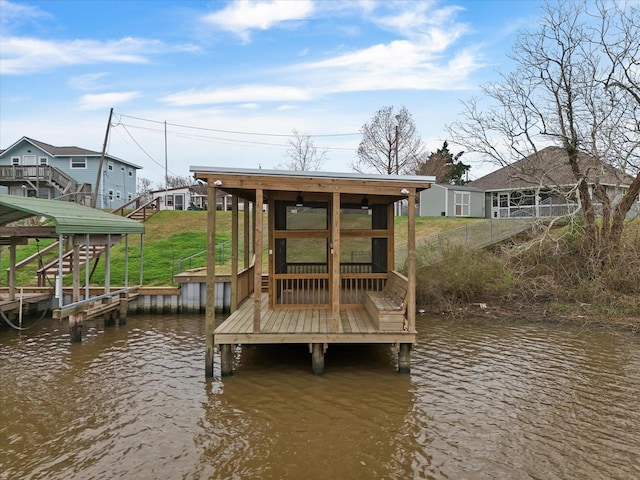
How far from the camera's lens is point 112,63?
24.6m

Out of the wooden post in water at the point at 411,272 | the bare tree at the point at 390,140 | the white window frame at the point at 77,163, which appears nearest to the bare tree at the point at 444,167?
the bare tree at the point at 390,140

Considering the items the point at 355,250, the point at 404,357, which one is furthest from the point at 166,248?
the point at 404,357

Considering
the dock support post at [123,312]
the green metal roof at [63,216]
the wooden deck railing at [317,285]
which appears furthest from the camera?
the dock support post at [123,312]

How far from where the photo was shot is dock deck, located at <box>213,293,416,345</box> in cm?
727

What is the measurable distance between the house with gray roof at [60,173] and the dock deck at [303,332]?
23.8 meters

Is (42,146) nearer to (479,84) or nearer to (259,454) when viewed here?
(479,84)

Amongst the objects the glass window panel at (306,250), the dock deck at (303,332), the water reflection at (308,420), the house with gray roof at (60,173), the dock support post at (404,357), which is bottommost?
the water reflection at (308,420)

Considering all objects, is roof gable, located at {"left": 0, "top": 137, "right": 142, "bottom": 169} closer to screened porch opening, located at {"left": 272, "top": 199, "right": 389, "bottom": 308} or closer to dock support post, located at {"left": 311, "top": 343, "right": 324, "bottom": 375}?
screened porch opening, located at {"left": 272, "top": 199, "right": 389, "bottom": 308}

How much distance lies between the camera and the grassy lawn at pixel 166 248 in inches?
631

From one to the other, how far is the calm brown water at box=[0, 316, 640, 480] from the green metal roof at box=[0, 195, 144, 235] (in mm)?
2681

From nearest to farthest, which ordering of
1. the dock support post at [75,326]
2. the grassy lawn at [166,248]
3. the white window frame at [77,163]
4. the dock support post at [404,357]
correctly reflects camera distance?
the dock support post at [404,357], the dock support post at [75,326], the grassy lawn at [166,248], the white window frame at [77,163]

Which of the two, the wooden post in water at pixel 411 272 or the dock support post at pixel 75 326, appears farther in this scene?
the dock support post at pixel 75 326

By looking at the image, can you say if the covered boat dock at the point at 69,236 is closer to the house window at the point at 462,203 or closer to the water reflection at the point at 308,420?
the water reflection at the point at 308,420

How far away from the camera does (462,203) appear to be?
3044 centimetres
